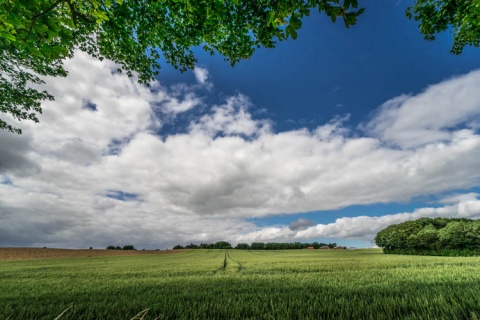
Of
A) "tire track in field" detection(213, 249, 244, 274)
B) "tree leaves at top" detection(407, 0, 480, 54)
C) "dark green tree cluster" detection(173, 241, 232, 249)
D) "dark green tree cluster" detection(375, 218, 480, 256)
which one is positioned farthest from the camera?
"dark green tree cluster" detection(173, 241, 232, 249)

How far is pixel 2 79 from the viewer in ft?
46.6

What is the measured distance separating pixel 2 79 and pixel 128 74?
11005mm

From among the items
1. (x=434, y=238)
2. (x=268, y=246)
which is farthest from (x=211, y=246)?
(x=434, y=238)

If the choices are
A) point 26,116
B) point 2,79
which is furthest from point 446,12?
point 26,116

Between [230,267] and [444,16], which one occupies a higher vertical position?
[444,16]

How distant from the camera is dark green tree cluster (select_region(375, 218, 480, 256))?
44.5m

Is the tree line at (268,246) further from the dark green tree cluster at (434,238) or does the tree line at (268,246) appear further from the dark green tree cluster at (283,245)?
the dark green tree cluster at (434,238)

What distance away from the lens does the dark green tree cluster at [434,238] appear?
44.5 meters

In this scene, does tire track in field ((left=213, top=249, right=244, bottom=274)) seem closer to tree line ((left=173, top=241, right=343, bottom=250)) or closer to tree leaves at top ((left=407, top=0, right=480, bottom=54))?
tree leaves at top ((left=407, top=0, right=480, bottom=54))

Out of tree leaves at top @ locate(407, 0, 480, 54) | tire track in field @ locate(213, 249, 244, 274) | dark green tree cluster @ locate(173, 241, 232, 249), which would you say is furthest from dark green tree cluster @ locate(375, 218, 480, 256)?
dark green tree cluster @ locate(173, 241, 232, 249)

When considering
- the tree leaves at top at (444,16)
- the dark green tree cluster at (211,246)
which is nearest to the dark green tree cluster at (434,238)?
the tree leaves at top at (444,16)

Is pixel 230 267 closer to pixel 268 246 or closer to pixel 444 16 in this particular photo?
pixel 444 16

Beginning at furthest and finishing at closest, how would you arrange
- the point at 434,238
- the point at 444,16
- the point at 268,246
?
1. the point at 268,246
2. the point at 434,238
3. the point at 444,16

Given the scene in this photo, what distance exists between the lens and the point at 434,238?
5322 centimetres
